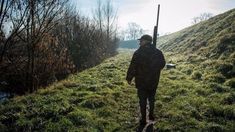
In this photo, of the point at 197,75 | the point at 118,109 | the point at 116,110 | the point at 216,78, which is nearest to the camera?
the point at 116,110

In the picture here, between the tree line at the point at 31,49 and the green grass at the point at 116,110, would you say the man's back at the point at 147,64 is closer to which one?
the green grass at the point at 116,110

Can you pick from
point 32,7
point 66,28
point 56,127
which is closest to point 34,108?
point 56,127

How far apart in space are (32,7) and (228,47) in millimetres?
13941

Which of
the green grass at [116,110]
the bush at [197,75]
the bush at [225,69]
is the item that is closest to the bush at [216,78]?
the bush at [225,69]

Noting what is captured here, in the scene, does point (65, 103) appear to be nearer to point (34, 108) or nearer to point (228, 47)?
point (34, 108)

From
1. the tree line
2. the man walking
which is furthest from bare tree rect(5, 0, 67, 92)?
the man walking

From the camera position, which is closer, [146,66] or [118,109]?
[146,66]

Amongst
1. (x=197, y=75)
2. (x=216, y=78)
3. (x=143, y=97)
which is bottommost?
(x=197, y=75)

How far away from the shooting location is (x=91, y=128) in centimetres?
872

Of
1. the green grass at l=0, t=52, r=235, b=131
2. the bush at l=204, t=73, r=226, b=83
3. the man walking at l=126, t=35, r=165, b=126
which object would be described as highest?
the man walking at l=126, t=35, r=165, b=126

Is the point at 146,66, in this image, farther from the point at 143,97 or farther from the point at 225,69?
the point at 225,69

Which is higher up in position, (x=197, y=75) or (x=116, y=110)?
(x=197, y=75)

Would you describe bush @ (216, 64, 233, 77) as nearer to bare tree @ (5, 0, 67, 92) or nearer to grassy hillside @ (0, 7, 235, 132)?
grassy hillside @ (0, 7, 235, 132)

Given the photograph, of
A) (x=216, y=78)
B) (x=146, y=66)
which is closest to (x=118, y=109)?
(x=146, y=66)
